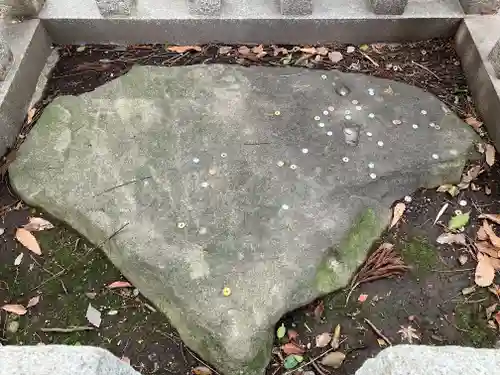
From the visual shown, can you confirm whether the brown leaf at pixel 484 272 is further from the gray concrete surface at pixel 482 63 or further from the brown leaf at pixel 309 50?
the brown leaf at pixel 309 50

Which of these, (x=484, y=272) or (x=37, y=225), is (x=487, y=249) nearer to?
(x=484, y=272)

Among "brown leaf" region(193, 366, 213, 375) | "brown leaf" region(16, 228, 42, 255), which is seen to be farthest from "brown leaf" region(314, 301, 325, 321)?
"brown leaf" region(16, 228, 42, 255)

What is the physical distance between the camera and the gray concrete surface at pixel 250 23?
3.51 m

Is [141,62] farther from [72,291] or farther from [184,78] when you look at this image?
[72,291]

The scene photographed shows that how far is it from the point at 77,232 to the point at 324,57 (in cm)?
192

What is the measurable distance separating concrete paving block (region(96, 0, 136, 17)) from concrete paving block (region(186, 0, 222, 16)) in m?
0.38

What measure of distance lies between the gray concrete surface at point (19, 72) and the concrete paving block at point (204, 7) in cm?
98

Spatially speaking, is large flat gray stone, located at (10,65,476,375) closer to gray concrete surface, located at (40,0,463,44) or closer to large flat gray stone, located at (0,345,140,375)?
gray concrete surface, located at (40,0,463,44)

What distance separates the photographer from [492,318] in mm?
2561

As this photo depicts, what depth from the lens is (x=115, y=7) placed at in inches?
137

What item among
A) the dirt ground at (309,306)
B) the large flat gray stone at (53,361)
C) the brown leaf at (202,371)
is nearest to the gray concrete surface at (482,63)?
the dirt ground at (309,306)

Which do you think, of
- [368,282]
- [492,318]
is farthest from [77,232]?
[492,318]

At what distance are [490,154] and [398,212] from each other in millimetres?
696

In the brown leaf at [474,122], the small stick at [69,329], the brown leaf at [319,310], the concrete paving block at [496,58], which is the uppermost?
the concrete paving block at [496,58]
